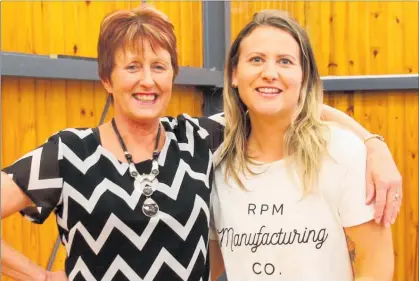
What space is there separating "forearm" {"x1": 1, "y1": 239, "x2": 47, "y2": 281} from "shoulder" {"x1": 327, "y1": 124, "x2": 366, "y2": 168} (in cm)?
74

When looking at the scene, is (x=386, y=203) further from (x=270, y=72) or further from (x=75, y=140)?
(x=75, y=140)

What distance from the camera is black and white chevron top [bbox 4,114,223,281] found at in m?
1.33

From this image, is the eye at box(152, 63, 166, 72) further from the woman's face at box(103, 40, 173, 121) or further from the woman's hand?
the woman's hand

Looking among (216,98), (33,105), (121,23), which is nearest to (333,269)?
(121,23)

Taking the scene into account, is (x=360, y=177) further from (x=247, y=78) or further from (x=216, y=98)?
(x=216, y=98)

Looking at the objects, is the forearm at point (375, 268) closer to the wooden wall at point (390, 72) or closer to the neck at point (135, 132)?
the neck at point (135, 132)

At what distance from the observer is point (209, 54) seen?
11.8ft

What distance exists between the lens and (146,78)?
1.40m

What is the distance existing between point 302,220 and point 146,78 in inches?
20.2

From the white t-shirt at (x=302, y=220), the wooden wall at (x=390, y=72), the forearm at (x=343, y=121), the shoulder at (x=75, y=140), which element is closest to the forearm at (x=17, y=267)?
the shoulder at (x=75, y=140)

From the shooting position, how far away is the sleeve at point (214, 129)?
66.4 inches

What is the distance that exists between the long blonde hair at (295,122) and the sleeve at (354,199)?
0.08m

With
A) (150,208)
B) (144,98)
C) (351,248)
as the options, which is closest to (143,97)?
(144,98)

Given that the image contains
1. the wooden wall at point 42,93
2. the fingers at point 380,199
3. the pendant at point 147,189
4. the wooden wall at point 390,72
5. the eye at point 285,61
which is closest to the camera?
the pendant at point 147,189
